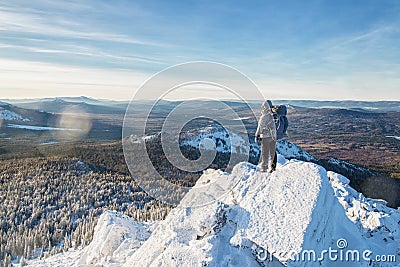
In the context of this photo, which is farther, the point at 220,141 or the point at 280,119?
the point at 220,141

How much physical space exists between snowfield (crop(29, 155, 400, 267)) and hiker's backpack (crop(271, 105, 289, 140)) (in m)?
1.31

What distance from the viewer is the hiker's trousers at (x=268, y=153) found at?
8.84 meters

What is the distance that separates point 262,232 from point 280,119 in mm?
3476

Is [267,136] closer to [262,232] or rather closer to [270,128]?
[270,128]

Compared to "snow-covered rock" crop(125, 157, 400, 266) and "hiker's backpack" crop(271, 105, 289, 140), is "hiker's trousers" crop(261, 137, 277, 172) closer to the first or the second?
"hiker's backpack" crop(271, 105, 289, 140)

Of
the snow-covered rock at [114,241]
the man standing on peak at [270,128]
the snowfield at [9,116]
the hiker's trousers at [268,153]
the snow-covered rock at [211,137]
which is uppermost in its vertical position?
the man standing on peak at [270,128]

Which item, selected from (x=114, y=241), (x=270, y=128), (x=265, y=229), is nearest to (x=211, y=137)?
(x=270, y=128)

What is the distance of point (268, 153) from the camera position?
360 inches

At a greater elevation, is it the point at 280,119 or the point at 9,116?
the point at 280,119

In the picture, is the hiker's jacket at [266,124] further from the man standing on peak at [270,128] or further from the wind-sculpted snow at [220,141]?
the wind-sculpted snow at [220,141]

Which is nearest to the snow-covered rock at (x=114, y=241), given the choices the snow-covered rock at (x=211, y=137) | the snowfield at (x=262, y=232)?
the snowfield at (x=262, y=232)

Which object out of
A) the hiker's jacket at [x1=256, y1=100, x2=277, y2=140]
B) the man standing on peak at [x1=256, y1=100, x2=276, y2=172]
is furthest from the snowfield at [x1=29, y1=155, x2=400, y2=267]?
the hiker's jacket at [x1=256, y1=100, x2=277, y2=140]

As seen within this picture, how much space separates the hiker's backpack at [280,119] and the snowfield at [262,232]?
1312 mm

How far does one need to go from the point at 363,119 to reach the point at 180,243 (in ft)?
677
